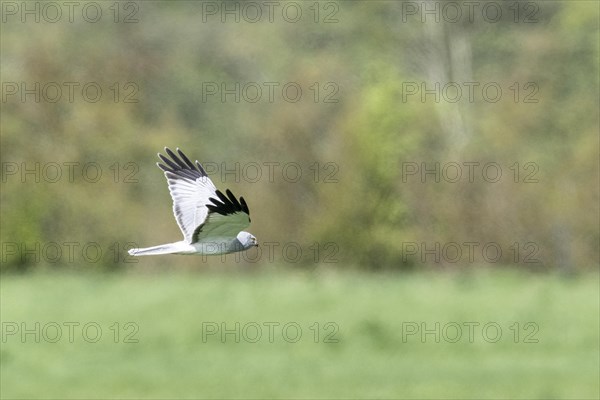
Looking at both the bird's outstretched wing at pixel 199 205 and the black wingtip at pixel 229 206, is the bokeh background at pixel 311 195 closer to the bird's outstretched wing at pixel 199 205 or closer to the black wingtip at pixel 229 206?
the bird's outstretched wing at pixel 199 205

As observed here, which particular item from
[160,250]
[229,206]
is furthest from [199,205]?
[160,250]

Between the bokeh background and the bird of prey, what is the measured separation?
873 centimetres

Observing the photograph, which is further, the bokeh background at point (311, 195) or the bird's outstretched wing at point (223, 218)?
the bokeh background at point (311, 195)

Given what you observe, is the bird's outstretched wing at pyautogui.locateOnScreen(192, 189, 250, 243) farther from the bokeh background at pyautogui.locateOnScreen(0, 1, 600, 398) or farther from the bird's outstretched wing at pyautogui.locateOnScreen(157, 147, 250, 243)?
the bokeh background at pyautogui.locateOnScreen(0, 1, 600, 398)

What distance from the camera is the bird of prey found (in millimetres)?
8133

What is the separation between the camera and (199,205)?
8.64 m

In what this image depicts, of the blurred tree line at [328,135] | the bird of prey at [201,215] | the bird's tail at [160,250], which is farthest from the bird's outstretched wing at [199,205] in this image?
the blurred tree line at [328,135]

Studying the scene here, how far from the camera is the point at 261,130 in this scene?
4134cm

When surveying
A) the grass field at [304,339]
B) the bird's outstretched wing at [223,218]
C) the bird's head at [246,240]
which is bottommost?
the grass field at [304,339]

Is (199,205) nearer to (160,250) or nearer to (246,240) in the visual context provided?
(246,240)

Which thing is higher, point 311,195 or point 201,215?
point 201,215

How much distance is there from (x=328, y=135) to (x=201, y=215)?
101ft

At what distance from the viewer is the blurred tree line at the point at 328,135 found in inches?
1469

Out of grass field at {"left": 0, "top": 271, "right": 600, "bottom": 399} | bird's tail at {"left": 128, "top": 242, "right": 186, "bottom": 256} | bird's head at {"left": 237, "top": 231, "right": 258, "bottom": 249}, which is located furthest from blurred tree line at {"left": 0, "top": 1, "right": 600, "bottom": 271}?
bird's tail at {"left": 128, "top": 242, "right": 186, "bottom": 256}
